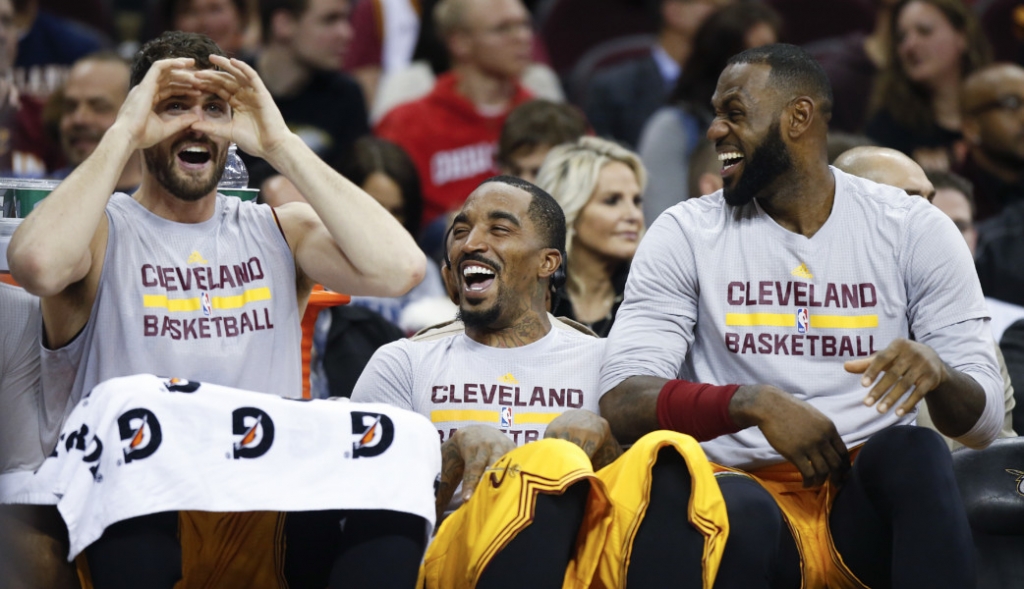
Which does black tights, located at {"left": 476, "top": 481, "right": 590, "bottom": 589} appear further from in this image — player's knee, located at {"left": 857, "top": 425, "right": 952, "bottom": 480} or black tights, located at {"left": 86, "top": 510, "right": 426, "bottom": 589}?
player's knee, located at {"left": 857, "top": 425, "right": 952, "bottom": 480}

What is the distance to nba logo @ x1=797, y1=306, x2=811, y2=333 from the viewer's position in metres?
2.99

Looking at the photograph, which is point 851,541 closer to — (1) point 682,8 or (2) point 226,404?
(2) point 226,404

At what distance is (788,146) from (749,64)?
0.69 feet

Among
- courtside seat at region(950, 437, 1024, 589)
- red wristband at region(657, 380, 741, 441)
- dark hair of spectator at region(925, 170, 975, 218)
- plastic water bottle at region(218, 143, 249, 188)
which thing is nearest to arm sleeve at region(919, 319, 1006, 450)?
courtside seat at region(950, 437, 1024, 589)

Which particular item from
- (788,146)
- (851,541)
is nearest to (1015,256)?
(788,146)

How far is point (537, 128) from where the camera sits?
4977mm

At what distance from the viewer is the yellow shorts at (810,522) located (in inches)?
112

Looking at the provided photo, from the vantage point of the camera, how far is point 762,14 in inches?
215

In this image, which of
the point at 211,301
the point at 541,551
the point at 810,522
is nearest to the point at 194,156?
the point at 211,301

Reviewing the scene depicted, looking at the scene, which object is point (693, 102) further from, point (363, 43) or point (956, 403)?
point (956, 403)

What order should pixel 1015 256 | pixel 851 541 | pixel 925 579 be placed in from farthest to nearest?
pixel 1015 256, pixel 851 541, pixel 925 579

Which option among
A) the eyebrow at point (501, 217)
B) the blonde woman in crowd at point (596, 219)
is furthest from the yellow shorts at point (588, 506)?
the blonde woman in crowd at point (596, 219)

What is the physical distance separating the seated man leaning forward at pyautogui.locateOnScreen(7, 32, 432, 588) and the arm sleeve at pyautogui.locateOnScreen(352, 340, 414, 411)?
171 millimetres

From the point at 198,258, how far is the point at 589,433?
92cm
